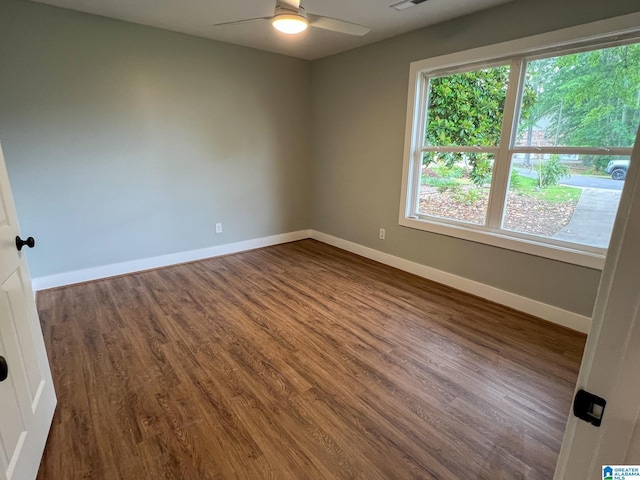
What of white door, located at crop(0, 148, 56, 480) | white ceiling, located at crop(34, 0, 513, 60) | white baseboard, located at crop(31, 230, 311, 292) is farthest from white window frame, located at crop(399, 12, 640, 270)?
white door, located at crop(0, 148, 56, 480)

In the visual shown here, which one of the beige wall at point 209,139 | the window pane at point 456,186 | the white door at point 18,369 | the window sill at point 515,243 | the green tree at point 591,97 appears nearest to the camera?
the white door at point 18,369

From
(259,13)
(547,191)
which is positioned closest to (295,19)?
(259,13)

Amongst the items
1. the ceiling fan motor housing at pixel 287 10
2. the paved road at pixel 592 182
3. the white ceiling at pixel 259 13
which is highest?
the white ceiling at pixel 259 13

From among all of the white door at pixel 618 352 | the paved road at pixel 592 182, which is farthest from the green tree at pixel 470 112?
the white door at pixel 618 352

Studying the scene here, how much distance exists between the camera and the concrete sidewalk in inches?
92.9

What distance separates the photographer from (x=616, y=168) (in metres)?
2.29

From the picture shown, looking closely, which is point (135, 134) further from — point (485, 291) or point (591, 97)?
point (591, 97)

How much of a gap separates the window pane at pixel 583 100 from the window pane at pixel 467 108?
0.22 meters

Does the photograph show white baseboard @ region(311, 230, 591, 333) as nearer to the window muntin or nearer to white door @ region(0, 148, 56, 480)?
the window muntin

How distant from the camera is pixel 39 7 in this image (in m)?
2.75

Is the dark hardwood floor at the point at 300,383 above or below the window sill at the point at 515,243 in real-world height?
below

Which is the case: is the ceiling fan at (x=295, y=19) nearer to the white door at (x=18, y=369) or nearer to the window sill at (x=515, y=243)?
the white door at (x=18, y=369)

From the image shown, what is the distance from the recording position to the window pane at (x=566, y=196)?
7.73 ft

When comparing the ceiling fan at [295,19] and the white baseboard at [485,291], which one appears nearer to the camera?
the ceiling fan at [295,19]
